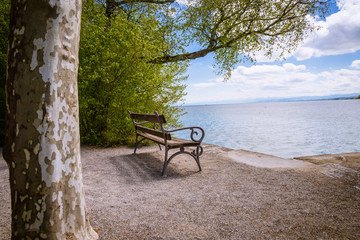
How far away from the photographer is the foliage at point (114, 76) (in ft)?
22.1

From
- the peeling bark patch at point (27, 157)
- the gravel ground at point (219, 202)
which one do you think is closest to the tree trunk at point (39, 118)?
the peeling bark patch at point (27, 157)

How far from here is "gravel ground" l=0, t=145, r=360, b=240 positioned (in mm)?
2379

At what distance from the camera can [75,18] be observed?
73.5 inches

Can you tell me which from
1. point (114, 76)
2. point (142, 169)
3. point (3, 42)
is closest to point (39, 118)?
point (142, 169)

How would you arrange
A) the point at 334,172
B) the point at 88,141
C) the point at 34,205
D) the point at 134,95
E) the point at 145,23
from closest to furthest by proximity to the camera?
the point at 34,205
the point at 334,172
the point at 134,95
the point at 88,141
the point at 145,23

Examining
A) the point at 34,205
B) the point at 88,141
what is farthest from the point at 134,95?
the point at 34,205

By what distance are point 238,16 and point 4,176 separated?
9496mm

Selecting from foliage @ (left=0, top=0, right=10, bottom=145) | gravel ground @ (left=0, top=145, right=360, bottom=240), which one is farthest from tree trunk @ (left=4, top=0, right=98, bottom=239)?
foliage @ (left=0, top=0, right=10, bottom=145)

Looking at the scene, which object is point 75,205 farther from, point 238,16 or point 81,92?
point 238,16

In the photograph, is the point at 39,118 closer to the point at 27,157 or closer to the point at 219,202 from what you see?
the point at 27,157

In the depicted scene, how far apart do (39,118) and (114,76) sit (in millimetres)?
5720

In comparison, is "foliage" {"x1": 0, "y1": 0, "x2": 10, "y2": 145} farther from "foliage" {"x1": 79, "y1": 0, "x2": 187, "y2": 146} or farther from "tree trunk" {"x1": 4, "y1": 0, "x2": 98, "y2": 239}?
"tree trunk" {"x1": 4, "y1": 0, "x2": 98, "y2": 239}

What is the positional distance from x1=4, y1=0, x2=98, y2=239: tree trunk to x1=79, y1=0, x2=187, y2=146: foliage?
485 centimetres

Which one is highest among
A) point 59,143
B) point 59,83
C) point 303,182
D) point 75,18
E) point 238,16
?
point 238,16
